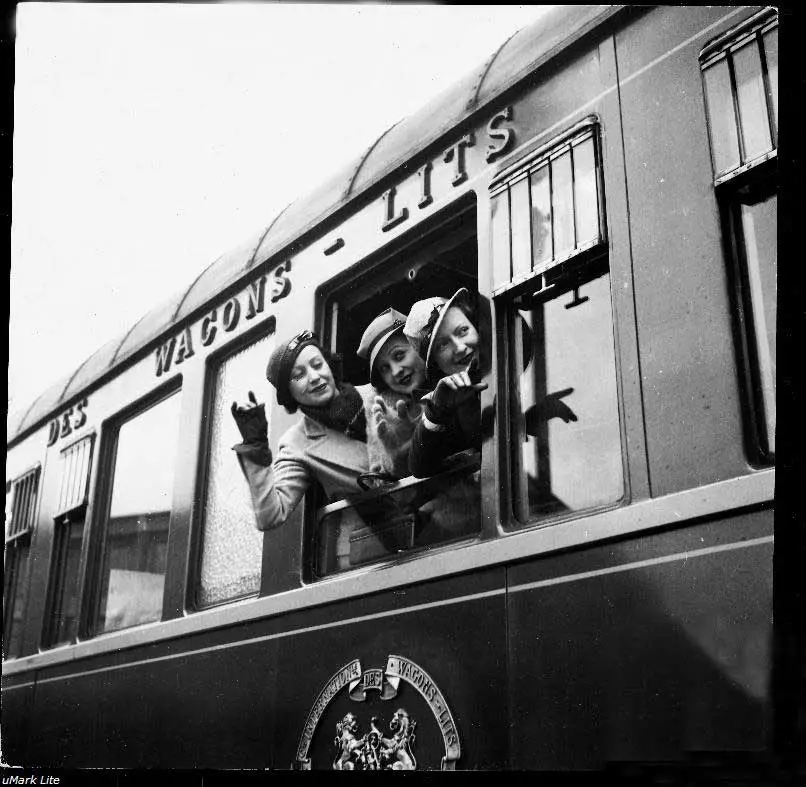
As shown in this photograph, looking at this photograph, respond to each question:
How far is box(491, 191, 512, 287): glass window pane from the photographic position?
6.96 ft

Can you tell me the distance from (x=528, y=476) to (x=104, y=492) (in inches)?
65.5

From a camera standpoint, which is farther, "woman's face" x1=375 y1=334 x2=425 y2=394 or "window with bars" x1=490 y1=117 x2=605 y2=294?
"woman's face" x1=375 y1=334 x2=425 y2=394

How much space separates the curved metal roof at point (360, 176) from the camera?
2.20 meters

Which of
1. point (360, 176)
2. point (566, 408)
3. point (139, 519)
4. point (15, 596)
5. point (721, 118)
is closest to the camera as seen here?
point (721, 118)

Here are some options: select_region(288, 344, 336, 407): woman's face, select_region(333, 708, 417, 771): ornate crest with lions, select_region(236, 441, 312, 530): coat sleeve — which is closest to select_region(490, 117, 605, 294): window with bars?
select_region(288, 344, 336, 407): woman's face

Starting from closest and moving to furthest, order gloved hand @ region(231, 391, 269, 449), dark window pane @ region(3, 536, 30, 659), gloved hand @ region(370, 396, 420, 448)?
gloved hand @ region(370, 396, 420, 448)
gloved hand @ region(231, 391, 269, 449)
dark window pane @ region(3, 536, 30, 659)

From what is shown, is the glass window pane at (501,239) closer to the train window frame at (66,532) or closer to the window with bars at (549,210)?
the window with bars at (549,210)

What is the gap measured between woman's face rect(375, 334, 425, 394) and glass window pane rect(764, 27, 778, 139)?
851mm

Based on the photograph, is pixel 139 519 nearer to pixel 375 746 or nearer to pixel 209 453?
pixel 209 453

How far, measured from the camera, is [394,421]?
2.27 m

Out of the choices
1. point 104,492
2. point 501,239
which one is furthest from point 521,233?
point 104,492

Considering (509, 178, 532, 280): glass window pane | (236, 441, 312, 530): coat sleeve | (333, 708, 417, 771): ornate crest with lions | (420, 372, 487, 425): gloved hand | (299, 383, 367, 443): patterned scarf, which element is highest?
(509, 178, 532, 280): glass window pane

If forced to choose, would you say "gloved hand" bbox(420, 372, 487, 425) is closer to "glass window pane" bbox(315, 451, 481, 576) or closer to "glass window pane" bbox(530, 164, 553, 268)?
"glass window pane" bbox(315, 451, 481, 576)

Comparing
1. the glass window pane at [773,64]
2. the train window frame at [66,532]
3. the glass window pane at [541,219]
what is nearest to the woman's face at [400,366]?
the glass window pane at [541,219]
